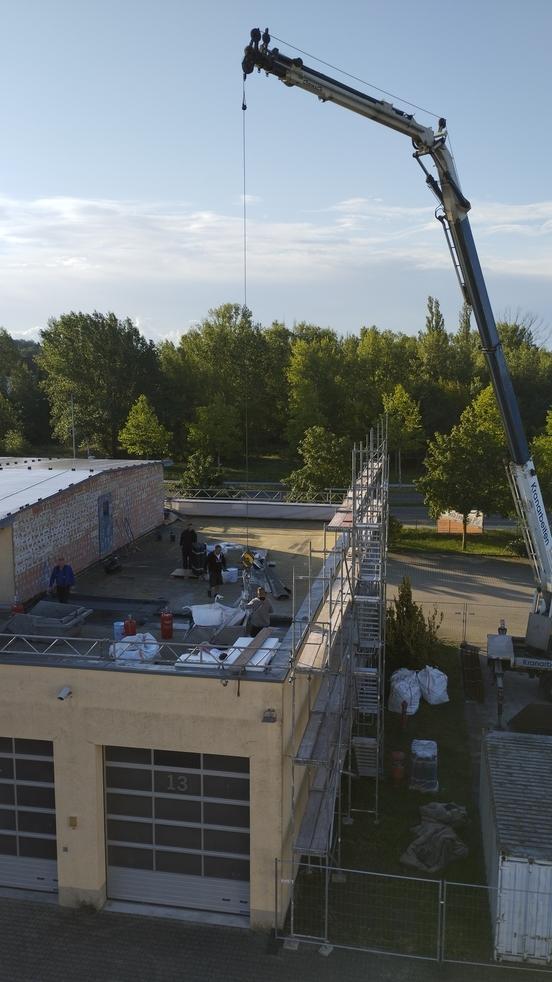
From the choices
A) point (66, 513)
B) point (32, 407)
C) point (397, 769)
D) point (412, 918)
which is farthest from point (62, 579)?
point (32, 407)

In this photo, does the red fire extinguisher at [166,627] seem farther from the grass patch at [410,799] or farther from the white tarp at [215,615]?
the grass patch at [410,799]

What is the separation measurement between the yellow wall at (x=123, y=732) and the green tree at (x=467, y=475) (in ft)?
80.4

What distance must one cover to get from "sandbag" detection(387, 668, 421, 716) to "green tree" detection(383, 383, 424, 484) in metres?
31.5

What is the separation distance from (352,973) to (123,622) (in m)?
6.34

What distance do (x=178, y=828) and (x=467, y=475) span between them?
24.9 meters

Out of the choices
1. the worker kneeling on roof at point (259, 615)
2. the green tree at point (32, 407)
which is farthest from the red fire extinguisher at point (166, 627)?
the green tree at point (32, 407)

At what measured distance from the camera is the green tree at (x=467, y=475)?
33844 millimetres

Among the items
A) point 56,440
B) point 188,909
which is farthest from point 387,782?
point 56,440

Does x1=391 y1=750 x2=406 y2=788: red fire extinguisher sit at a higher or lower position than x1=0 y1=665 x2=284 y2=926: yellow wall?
lower

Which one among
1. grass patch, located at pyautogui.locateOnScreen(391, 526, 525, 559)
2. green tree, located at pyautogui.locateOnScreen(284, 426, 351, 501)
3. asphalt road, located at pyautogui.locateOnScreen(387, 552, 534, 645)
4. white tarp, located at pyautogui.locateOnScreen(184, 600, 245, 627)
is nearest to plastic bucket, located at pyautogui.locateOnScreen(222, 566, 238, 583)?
white tarp, located at pyautogui.locateOnScreen(184, 600, 245, 627)

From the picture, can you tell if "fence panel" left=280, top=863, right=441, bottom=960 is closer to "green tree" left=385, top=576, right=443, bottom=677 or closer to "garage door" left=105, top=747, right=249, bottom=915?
"garage door" left=105, top=747, right=249, bottom=915

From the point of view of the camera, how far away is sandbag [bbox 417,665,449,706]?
18.9 metres

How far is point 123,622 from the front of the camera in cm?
1372

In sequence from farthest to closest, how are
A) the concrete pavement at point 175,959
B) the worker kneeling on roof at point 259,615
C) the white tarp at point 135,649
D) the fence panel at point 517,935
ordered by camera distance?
the worker kneeling on roof at point 259,615, the white tarp at point 135,649, the fence panel at point 517,935, the concrete pavement at point 175,959
